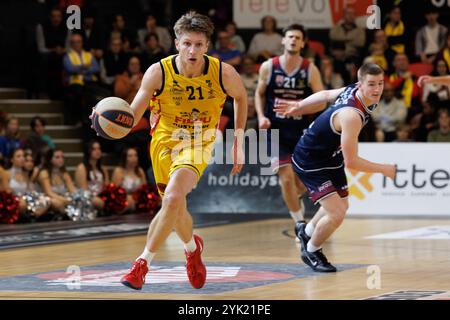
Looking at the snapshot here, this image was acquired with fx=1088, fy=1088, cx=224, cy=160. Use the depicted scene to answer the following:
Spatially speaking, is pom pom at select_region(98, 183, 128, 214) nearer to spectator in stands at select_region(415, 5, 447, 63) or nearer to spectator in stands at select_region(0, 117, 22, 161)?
spectator in stands at select_region(0, 117, 22, 161)

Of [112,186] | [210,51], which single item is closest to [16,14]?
[210,51]

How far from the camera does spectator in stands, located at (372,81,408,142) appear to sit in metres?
17.6

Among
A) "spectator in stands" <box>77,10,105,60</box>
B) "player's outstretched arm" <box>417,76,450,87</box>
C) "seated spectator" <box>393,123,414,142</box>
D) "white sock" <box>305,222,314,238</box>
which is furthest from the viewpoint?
"spectator in stands" <box>77,10,105,60</box>

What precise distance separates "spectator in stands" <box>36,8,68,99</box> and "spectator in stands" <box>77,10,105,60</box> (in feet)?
1.09

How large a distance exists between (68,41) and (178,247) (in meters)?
7.41

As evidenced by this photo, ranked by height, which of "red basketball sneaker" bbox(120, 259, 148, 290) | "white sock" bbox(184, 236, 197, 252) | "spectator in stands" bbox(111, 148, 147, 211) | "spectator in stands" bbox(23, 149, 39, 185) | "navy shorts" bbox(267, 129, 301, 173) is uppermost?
"navy shorts" bbox(267, 129, 301, 173)

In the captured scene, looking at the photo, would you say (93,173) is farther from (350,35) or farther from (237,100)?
(237,100)

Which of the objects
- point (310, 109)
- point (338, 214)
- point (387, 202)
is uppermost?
point (310, 109)

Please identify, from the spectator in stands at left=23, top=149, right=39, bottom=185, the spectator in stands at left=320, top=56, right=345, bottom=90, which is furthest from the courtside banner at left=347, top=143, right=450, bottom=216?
the spectator in stands at left=23, top=149, right=39, bottom=185

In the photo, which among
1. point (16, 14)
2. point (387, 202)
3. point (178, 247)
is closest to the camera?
point (178, 247)

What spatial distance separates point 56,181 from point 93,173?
75cm

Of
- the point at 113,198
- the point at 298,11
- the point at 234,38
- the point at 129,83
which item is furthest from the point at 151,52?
the point at 113,198

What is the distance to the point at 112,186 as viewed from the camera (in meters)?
16.2
